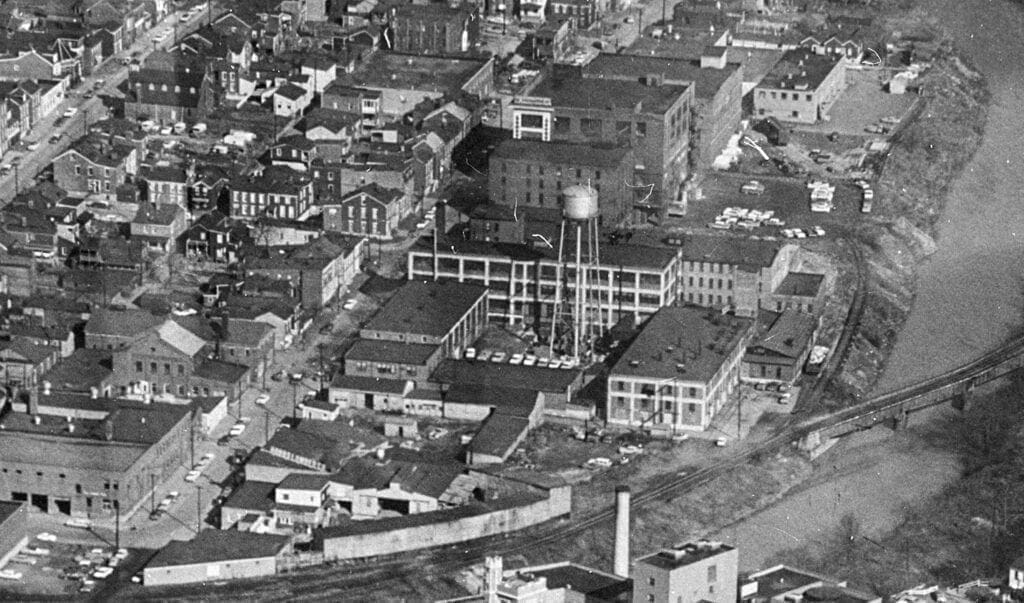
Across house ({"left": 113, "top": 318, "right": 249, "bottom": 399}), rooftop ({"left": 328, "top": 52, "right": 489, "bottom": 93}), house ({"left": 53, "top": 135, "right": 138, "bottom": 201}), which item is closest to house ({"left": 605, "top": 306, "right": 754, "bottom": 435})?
house ({"left": 113, "top": 318, "right": 249, "bottom": 399})

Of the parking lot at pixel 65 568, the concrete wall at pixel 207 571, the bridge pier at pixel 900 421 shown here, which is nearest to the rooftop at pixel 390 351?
the bridge pier at pixel 900 421

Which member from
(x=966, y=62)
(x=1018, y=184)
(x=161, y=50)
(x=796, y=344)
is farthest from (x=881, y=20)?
(x=796, y=344)

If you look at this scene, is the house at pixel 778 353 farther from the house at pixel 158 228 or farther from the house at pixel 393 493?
the house at pixel 158 228

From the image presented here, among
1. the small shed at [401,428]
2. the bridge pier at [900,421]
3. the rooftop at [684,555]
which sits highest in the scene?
the rooftop at [684,555]

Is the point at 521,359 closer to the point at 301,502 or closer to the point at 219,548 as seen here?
the point at 301,502

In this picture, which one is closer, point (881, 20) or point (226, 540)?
point (226, 540)

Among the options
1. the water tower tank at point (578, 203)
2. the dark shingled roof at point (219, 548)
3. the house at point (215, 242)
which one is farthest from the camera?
the house at point (215, 242)

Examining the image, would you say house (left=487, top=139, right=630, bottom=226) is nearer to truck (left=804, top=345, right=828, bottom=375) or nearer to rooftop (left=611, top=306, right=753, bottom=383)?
rooftop (left=611, top=306, right=753, bottom=383)

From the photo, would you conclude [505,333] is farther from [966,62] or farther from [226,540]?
[966,62]
